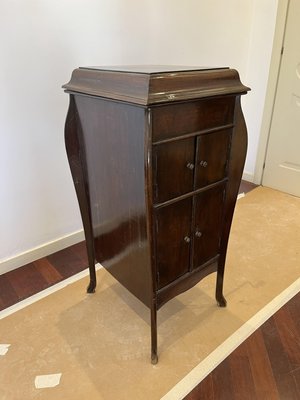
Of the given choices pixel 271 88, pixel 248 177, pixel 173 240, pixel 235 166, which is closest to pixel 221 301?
pixel 173 240

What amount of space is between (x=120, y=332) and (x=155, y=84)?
1071 mm

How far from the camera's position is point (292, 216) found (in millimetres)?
2408

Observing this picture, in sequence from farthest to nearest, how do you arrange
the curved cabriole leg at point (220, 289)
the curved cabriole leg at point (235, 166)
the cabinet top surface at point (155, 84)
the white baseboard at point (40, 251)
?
the white baseboard at point (40, 251)
the curved cabriole leg at point (220, 289)
the curved cabriole leg at point (235, 166)
the cabinet top surface at point (155, 84)

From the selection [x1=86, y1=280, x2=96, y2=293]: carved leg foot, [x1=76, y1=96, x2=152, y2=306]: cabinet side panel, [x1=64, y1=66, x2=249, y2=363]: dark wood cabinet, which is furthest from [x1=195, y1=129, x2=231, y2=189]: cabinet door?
[x1=86, y1=280, x2=96, y2=293]: carved leg foot

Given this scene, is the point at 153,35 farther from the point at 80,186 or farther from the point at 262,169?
the point at 262,169

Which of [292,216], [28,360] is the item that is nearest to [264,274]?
[292,216]

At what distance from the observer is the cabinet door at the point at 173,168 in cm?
102

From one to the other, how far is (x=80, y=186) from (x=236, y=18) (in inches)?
78.2

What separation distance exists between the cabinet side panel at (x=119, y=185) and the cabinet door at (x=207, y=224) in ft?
0.76

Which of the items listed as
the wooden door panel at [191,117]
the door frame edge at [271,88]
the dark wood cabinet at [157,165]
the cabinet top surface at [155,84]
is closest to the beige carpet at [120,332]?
the dark wood cabinet at [157,165]

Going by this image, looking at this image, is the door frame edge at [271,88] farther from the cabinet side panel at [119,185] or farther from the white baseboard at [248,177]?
the cabinet side panel at [119,185]

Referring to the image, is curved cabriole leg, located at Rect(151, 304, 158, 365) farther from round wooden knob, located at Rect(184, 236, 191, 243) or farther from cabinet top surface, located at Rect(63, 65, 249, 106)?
cabinet top surface, located at Rect(63, 65, 249, 106)

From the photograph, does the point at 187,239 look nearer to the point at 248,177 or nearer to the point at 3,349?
the point at 3,349

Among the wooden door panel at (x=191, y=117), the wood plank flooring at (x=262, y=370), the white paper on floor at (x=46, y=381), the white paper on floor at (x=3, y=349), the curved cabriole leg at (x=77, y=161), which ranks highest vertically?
the wooden door panel at (x=191, y=117)
